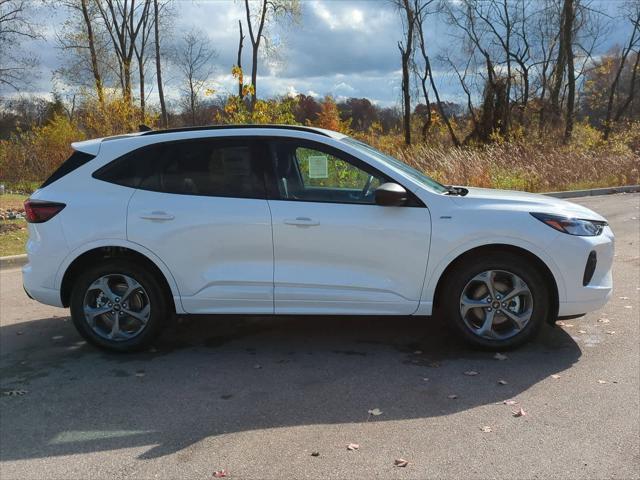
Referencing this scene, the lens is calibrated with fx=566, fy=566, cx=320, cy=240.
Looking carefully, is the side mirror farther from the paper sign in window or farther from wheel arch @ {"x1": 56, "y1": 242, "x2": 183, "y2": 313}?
wheel arch @ {"x1": 56, "y1": 242, "x2": 183, "y2": 313}

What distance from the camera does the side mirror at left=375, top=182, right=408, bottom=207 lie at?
4.24 m

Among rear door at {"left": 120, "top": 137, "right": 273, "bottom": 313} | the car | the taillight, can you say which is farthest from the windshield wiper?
the taillight

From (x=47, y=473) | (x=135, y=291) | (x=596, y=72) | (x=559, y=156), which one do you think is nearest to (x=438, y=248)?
(x=135, y=291)

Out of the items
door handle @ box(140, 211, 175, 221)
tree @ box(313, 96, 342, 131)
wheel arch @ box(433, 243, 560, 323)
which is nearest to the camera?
wheel arch @ box(433, 243, 560, 323)

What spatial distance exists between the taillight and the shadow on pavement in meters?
1.17

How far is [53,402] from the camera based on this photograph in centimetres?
388

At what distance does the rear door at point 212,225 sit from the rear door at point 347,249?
14cm

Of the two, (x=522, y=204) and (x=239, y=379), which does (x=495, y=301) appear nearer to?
(x=522, y=204)

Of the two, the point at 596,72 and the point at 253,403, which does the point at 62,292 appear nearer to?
the point at 253,403

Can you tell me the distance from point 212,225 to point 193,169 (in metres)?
0.53

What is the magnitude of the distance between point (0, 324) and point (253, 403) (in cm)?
339

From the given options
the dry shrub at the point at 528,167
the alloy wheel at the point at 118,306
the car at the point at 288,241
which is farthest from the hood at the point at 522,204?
the dry shrub at the point at 528,167

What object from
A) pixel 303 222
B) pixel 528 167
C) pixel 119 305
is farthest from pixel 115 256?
pixel 528 167

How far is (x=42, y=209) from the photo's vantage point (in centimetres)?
457
